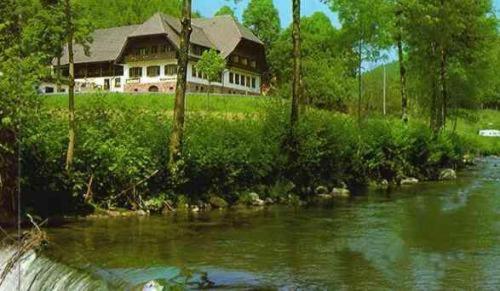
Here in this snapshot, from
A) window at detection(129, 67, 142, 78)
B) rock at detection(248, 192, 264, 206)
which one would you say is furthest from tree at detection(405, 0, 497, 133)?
window at detection(129, 67, 142, 78)

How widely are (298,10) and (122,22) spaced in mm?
86153

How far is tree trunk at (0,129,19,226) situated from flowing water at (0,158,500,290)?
1.41 m

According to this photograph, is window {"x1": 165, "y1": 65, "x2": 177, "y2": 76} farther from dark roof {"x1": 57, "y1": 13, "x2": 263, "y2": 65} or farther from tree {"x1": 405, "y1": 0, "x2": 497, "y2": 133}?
tree {"x1": 405, "y1": 0, "x2": 497, "y2": 133}

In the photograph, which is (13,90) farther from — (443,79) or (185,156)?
(443,79)

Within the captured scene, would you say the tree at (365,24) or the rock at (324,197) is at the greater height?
the tree at (365,24)

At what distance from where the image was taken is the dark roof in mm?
93500

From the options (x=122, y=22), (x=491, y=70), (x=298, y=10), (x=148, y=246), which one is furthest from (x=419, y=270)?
(x=122, y=22)

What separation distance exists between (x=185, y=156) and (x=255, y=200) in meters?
3.61

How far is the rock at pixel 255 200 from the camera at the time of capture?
1083 inches

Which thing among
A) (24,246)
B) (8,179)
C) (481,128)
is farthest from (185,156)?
(481,128)

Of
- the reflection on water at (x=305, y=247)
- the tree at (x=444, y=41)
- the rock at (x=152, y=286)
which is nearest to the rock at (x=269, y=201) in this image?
the reflection on water at (x=305, y=247)

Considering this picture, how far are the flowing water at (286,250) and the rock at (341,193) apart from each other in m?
5.34

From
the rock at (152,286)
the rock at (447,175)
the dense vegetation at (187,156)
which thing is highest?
the dense vegetation at (187,156)

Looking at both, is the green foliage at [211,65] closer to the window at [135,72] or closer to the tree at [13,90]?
the window at [135,72]
